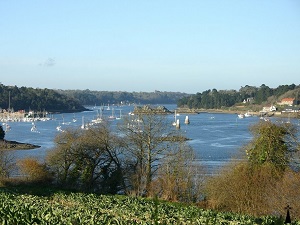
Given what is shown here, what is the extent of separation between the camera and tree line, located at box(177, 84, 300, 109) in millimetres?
108900

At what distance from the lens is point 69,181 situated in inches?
1080

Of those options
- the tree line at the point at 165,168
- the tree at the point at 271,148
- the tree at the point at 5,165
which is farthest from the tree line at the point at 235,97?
the tree at the point at 271,148

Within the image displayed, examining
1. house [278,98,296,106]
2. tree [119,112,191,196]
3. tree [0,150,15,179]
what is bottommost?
tree [0,150,15,179]

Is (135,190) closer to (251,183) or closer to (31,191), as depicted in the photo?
(31,191)

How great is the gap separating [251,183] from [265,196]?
2.94 ft

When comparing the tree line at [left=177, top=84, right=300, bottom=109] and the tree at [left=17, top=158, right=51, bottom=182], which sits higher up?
the tree line at [left=177, top=84, right=300, bottom=109]

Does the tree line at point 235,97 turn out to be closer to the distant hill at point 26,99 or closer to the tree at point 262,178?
the distant hill at point 26,99

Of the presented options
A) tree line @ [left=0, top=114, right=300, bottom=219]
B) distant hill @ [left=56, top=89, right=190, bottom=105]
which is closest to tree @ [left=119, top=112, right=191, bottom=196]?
tree line @ [left=0, top=114, right=300, bottom=219]

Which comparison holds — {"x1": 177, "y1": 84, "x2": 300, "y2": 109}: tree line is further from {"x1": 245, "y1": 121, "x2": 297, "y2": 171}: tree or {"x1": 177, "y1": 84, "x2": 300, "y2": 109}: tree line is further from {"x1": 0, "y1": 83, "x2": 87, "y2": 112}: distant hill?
{"x1": 245, "y1": 121, "x2": 297, "y2": 171}: tree

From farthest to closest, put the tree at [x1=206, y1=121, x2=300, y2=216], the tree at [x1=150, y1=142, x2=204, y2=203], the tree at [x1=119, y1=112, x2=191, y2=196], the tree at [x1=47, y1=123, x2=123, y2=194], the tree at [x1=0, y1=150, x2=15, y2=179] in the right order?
the tree at [x1=0, y1=150, x2=15, y2=179], the tree at [x1=47, y1=123, x2=123, y2=194], the tree at [x1=119, y1=112, x2=191, y2=196], the tree at [x1=150, y1=142, x2=204, y2=203], the tree at [x1=206, y1=121, x2=300, y2=216]

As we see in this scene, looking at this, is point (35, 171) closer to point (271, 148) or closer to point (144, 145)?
point (144, 145)

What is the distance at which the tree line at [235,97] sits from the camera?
10890 cm

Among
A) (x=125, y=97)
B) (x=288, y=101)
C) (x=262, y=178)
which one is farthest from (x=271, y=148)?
(x=125, y=97)

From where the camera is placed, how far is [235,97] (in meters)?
126
